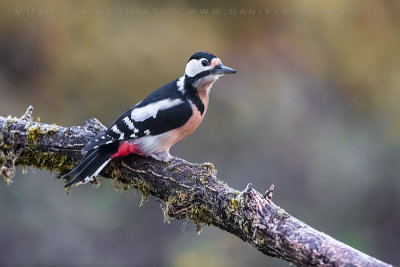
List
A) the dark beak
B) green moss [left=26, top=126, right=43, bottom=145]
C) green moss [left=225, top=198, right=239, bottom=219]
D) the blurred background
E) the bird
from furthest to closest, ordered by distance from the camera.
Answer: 1. the blurred background
2. the dark beak
3. green moss [left=26, top=126, right=43, bottom=145]
4. the bird
5. green moss [left=225, top=198, right=239, bottom=219]

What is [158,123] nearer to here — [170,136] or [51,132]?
[170,136]

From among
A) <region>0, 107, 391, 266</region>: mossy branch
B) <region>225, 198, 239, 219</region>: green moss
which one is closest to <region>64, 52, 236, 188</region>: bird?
<region>0, 107, 391, 266</region>: mossy branch

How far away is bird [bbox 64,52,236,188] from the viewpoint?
3.21 meters

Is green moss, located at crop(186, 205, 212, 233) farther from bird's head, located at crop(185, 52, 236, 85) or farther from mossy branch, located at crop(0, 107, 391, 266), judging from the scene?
bird's head, located at crop(185, 52, 236, 85)

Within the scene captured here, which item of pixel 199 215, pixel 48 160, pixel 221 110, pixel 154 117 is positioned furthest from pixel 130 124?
pixel 221 110

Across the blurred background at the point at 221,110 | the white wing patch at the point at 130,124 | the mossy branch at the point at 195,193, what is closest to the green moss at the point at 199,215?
the mossy branch at the point at 195,193

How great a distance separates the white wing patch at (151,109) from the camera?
11.4 ft

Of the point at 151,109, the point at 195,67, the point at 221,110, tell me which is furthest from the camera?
the point at 221,110

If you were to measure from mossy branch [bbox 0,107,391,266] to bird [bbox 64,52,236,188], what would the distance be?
109 millimetres

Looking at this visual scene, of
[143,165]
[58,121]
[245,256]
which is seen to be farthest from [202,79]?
[58,121]

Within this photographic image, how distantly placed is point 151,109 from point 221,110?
325cm

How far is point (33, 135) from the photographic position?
3.37 m

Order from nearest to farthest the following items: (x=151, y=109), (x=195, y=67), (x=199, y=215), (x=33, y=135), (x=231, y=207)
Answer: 1. (x=231, y=207)
2. (x=199, y=215)
3. (x=33, y=135)
4. (x=151, y=109)
5. (x=195, y=67)

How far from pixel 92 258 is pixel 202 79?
11.7 feet
